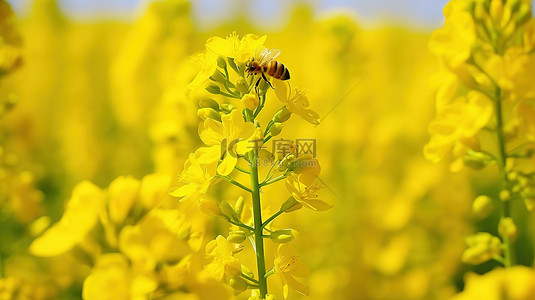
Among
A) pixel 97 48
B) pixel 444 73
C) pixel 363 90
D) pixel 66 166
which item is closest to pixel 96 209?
pixel 444 73

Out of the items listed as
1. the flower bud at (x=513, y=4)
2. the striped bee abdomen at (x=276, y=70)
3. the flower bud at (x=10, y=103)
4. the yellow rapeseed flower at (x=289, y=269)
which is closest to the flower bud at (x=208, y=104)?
the striped bee abdomen at (x=276, y=70)

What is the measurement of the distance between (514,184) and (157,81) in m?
3.51

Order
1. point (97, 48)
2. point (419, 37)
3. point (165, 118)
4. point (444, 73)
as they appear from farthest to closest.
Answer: point (97, 48), point (419, 37), point (165, 118), point (444, 73)

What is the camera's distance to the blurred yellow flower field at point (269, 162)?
156cm

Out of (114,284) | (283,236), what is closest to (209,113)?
(283,236)

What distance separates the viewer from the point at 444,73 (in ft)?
6.97

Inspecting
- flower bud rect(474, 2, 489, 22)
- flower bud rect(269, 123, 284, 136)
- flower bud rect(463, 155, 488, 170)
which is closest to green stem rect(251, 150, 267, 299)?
flower bud rect(269, 123, 284, 136)

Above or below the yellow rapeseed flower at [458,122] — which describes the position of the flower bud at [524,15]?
above

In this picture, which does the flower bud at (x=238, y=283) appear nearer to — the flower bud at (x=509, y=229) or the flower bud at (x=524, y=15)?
the flower bud at (x=509, y=229)

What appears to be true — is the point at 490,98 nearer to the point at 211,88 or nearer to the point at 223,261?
the point at 211,88

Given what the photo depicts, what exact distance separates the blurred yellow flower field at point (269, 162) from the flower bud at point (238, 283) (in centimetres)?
2

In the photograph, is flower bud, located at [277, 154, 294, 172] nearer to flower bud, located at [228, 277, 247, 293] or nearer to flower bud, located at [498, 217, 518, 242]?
flower bud, located at [228, 277, 247, 293]

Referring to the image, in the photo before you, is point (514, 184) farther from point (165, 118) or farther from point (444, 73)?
point (165, 118)

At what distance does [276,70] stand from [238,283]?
2.36 ft
